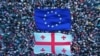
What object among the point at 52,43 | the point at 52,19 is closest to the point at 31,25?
the point at 52,19

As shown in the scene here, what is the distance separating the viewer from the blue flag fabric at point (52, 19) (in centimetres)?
1773

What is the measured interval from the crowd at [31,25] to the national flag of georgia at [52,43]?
1735 mm

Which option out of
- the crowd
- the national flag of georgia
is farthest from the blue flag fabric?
the crowd

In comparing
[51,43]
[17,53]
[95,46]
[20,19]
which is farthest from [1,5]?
[95,46]

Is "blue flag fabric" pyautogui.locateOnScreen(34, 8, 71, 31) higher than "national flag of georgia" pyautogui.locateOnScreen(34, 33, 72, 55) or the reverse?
higher

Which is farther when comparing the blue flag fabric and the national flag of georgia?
the blue flag fabric

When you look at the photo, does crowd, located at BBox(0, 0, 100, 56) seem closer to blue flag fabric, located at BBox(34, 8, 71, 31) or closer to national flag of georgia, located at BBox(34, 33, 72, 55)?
blue flag fabric, located at BBox(34, 8, 71, 31)

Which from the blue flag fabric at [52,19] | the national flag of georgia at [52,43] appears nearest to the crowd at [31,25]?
the blue flag fabric at [52,19]

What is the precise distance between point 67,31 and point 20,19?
2.62m

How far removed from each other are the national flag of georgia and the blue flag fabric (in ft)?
3.25

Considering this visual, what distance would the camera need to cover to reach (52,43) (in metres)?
17.0

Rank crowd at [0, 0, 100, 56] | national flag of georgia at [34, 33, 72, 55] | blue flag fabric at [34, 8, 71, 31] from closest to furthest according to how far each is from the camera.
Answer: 1. national flag of georgia at [34, 33, 72, 55]
2. blue flag fabric at [34, 8, 71, 31]
3. crowd at [0, 0, 100, 56]

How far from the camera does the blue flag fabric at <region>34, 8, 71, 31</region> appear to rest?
58.2 ft

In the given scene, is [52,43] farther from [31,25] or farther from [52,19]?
[31,25]
